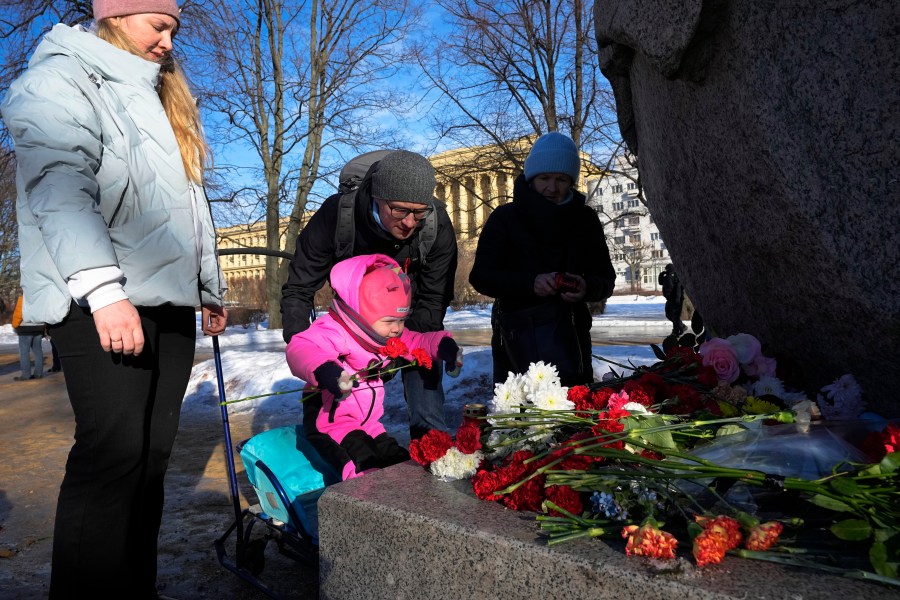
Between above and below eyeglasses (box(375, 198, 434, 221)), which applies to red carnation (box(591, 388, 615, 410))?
below

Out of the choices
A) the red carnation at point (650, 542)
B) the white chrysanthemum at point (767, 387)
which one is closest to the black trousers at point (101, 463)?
the red carnation at point (650, 542)

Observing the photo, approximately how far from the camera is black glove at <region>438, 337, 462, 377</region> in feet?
9.28

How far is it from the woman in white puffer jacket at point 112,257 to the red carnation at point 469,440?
923mm

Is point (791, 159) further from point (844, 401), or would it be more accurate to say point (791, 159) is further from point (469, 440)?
point (469, 440)

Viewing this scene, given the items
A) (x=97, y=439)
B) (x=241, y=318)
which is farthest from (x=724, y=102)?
(x=241, y=318)

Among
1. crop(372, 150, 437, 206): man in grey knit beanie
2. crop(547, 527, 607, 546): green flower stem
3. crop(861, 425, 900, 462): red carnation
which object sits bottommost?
crop(547, 527, 607, 546): green flower stem

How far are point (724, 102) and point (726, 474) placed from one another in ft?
3.95

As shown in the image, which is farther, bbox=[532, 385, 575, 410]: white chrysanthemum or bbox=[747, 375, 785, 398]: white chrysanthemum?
bbox=[747, 375, 785, 398]: white chrysanthemum

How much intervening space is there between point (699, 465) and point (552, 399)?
1.56 feet

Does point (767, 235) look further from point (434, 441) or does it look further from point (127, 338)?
point (127, 338)

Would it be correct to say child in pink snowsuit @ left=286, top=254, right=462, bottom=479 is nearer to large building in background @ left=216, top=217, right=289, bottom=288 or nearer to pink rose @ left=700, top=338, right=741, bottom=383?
pink rose @ left=700, top=338, right=741, bottom=383

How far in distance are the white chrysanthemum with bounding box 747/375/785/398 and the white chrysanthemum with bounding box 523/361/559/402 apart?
27.0 inches

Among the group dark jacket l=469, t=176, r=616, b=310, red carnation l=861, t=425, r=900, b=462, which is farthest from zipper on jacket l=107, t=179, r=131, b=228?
red carnation l=861, t=425, r=900, b=462

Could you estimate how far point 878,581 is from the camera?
121 centimetres
